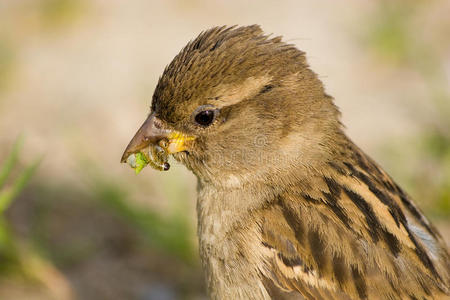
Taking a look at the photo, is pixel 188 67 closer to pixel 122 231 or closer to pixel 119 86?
pixel 122 231

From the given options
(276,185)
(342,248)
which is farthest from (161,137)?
(342,248)

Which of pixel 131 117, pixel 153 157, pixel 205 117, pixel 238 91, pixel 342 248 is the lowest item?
pixel 131 117

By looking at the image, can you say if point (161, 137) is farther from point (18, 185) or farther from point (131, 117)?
point (131, 117)

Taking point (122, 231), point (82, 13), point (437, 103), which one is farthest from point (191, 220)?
point (82, 13)

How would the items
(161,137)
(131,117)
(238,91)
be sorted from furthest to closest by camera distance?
1. (131,117)
2. (161,137)
3. (238,91)

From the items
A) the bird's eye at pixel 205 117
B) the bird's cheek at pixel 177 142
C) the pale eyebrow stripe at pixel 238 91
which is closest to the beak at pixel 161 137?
the bird's cheek at pixel 177 142

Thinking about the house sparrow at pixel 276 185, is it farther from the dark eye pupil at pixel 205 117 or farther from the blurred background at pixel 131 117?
the blurred background at pixel 131 117

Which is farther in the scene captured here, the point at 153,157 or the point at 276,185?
the point at 153,157
